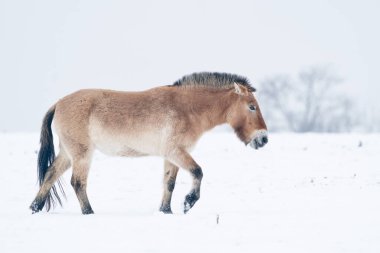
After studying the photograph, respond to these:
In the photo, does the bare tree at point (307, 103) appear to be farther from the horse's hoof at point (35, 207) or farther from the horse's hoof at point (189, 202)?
the horse's hoof at point (35, 207)

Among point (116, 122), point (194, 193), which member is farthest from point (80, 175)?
point (194, 193)

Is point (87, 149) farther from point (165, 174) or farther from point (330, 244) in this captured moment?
point (330, 244)

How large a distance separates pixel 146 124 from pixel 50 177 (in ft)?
6.27

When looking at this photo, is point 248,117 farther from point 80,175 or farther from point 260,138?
point 80,175

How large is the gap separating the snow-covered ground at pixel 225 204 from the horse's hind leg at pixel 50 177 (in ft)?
0.81

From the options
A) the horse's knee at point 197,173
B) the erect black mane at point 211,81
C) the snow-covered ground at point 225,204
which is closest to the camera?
the snow-covered ground at point 225,204

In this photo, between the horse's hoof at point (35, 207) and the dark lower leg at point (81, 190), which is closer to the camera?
the dark lower leg at point (81, 190)

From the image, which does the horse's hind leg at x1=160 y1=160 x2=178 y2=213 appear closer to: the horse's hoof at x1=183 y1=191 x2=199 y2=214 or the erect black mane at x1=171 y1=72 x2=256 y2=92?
the horse's hoof at x1=183 y1=191 x2=199 y2=214

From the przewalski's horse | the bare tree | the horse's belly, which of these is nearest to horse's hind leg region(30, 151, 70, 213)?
the przewalski's horse

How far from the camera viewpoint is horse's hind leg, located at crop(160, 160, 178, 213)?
10049 mm

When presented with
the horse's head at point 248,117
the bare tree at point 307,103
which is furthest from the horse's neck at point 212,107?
the bare tree at point 307,103

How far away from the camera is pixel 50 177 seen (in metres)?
10.2

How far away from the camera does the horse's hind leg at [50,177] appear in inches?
391

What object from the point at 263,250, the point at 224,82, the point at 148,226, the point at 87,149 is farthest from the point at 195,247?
the point at 224,82
